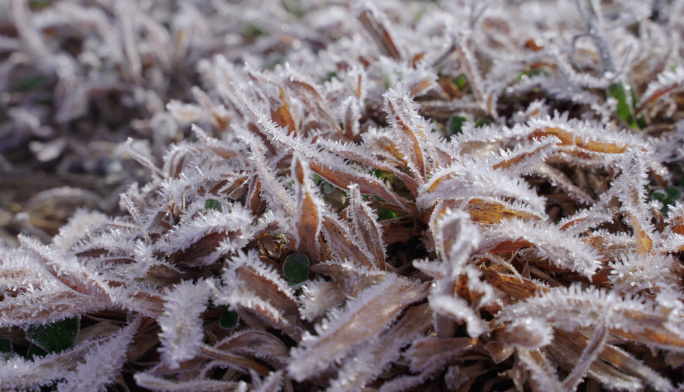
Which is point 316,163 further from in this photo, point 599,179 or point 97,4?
point 97,4

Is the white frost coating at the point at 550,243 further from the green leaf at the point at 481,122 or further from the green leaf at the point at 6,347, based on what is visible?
the green leaf at the point at 6,347

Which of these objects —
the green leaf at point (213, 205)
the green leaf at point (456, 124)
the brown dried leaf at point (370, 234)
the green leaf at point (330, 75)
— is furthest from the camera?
the green leaf at point (330, 75)

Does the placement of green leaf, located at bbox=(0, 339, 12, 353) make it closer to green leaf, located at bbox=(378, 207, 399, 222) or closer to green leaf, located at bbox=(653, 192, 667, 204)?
green leaf, located at bbox=(378, 207, 399, 222)

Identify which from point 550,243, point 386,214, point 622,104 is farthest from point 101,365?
point 622,104

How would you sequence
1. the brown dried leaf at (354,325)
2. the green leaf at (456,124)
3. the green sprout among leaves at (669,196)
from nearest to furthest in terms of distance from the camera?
the brown dried leaf at (354,325) < the green sprout among leaves at (669,196) < the green leaf at (456,124)

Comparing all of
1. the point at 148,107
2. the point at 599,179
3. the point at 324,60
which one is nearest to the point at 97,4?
the point at 148,107

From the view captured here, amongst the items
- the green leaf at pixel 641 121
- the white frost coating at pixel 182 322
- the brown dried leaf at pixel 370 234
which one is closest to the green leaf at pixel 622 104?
the green leaf at pixel 641 121

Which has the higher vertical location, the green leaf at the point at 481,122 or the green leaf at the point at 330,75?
the green leaf at the point at 330,75

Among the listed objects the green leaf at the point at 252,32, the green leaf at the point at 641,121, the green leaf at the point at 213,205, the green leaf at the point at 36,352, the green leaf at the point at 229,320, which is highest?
the green leaf at the point at 252,32
